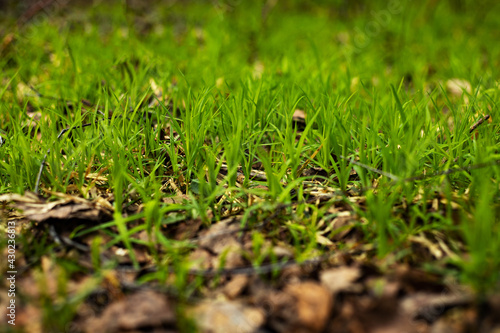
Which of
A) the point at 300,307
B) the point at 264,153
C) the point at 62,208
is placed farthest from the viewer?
the point at 264,153

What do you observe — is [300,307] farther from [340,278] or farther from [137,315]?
[137,315]

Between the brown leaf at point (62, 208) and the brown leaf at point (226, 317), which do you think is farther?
the brown leaf at point (62, 208)

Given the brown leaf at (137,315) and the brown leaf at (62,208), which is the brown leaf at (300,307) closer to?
the brown leaf at (137,315)

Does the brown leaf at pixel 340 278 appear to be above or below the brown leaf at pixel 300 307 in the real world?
above

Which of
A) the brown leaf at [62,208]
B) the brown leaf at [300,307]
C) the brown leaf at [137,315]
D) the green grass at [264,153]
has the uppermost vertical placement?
the green grass at [264,153]

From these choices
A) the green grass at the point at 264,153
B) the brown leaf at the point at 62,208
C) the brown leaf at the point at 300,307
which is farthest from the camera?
the brown leaf at the point at 62,208

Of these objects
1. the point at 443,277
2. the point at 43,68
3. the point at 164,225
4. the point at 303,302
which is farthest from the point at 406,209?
the point at 43,68

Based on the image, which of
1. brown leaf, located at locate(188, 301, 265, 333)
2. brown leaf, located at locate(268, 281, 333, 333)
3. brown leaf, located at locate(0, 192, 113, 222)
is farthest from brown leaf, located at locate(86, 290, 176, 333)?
brown leaf, located at locate(0, 192, 113, 222)

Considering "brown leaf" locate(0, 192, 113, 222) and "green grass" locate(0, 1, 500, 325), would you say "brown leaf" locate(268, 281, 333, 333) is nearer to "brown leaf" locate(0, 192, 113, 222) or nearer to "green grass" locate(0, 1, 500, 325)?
"green grass" locate(0, 1, 500, 325)

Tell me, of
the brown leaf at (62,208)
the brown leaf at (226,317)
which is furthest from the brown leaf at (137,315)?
the brown leaf at (62,208)

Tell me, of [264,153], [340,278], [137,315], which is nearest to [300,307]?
[340,278]

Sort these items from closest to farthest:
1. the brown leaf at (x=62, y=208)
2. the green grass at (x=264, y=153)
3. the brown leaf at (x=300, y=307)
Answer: the brown leaf at (x=300, y=307) → the green grass at (x=264, y=153) → the brown leaf at (x=62, y=208)
